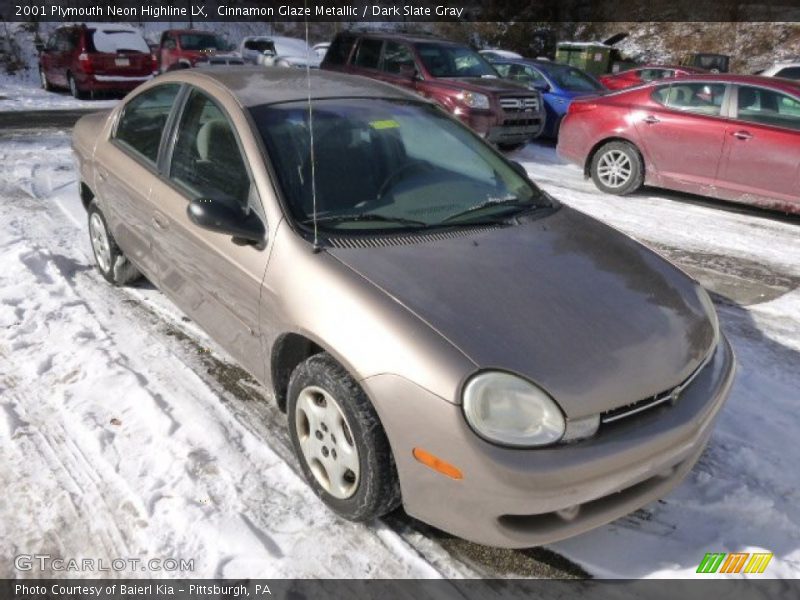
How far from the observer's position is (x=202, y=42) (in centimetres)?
1658

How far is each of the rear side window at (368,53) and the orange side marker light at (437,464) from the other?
30.4 feet

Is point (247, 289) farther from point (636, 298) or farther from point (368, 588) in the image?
point (636, 298)

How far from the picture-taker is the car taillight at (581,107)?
8.32m

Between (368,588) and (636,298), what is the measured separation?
154cm

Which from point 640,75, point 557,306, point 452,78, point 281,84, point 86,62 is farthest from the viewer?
point 640,75

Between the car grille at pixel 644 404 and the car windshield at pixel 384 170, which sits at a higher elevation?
the car windshield at pixel 384 170

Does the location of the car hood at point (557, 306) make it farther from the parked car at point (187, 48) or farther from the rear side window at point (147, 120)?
the parked car at point (187, 48)

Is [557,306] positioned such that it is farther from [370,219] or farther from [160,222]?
[160,222]

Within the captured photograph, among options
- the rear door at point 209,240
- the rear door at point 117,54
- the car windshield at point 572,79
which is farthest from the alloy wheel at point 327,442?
the rear door at point 117,54

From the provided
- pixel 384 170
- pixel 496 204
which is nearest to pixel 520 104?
pixel 496 204

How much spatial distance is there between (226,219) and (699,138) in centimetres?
628

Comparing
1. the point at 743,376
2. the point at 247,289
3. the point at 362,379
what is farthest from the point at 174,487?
the point at 743,376

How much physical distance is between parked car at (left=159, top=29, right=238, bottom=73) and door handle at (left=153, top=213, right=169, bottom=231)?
13440 millimetres

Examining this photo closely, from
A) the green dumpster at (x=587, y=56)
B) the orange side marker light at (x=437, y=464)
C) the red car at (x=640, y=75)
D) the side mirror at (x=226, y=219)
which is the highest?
the green dumpster at (x=587, y=56)
